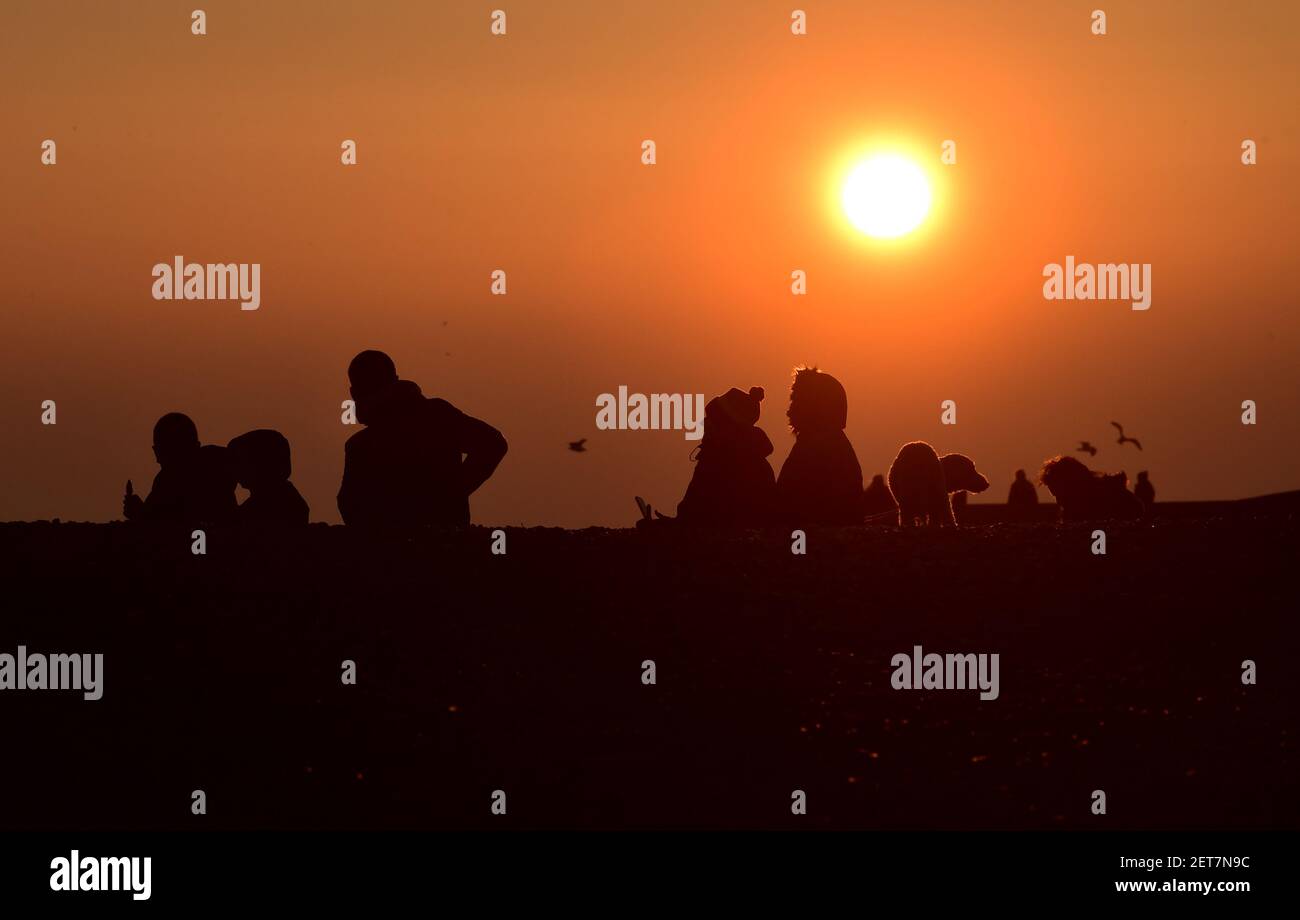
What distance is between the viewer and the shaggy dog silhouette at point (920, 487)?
56.6ft

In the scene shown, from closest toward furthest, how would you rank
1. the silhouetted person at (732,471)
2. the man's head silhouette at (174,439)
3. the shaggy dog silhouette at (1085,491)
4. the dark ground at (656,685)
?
the dark ground at (656,685) < the man's head silhouette at (174,439) < the silhouetted person at (732,471) < the shaggy dog silhouette at (1085,491)

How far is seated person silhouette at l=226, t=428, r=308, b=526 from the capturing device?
16.5 meters

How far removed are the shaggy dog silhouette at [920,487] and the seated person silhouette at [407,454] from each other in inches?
126

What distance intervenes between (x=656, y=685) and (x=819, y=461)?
4259mm

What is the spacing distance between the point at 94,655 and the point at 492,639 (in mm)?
2456

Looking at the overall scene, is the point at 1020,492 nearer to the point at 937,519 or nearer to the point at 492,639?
the point at 937,519

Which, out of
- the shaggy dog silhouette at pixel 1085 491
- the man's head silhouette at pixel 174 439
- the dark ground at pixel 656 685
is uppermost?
the man's head silhouette at pixel 174 439

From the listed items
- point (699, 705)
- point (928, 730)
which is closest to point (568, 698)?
point (699, 705)

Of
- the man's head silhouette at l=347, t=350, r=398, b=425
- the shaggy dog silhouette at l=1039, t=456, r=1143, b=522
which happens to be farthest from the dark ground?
the shaggy dog silhouette at l=1039, t=456, r=1143, b=522

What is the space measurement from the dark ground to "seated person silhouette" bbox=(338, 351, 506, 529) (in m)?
0.92

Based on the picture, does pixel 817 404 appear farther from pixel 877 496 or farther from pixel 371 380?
pixel 877 496

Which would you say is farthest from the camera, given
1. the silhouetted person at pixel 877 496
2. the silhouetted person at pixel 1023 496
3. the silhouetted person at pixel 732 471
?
the silhouetted person at pixel 1023 496

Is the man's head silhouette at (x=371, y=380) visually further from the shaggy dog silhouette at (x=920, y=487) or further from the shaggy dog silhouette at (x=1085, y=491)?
the shaggy dog silhouette at (x=1085, y=491)

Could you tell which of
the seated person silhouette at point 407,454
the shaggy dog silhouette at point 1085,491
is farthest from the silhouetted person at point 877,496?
the seated person silhouette at point 407,454
